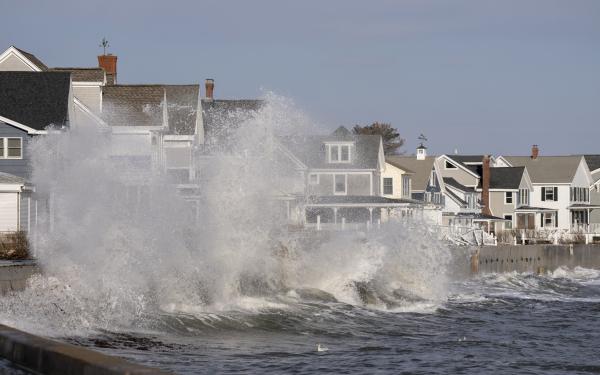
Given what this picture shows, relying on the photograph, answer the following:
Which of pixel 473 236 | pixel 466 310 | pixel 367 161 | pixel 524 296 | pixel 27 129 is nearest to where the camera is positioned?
pixel 466 310

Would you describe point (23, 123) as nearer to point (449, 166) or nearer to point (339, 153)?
point (339, 153)

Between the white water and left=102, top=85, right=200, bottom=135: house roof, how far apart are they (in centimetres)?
1796

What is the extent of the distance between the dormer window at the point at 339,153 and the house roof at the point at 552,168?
1152 inches

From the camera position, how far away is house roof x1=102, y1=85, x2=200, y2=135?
152ft

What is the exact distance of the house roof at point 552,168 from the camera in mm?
89688

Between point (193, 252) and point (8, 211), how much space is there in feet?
41.6

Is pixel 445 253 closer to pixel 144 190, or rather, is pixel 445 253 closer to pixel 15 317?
pixel 144 190

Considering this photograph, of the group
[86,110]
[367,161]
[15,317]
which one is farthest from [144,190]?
[367,161]

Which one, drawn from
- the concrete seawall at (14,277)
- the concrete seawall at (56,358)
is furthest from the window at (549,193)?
the concrete seawall at (56,358)

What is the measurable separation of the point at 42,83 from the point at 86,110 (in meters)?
3.43

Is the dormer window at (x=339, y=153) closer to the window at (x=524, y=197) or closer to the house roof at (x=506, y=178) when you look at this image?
the house roof at (x=506, y=178)

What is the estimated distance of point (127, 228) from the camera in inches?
872

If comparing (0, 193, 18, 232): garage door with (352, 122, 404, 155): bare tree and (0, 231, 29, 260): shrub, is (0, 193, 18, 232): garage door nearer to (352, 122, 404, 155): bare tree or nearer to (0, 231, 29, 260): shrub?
(0, 231, 29, 260): shrub

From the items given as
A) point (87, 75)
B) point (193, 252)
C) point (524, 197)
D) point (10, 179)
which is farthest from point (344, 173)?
point (193, 252)
